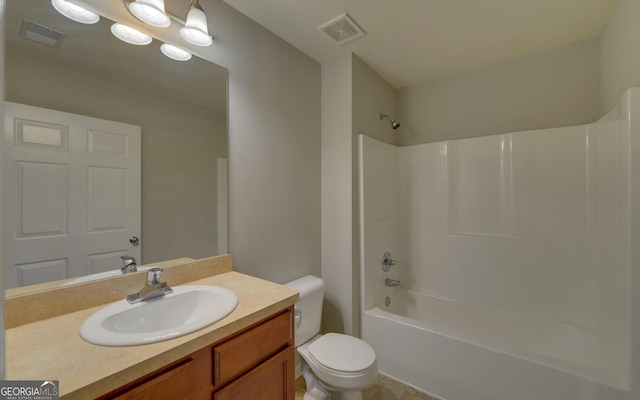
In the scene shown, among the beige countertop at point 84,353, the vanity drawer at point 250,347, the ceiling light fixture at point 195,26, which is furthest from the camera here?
the ceiling light fixture at point 195,26

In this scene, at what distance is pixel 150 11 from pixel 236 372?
1534mm

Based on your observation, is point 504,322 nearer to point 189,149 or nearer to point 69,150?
point 189,149

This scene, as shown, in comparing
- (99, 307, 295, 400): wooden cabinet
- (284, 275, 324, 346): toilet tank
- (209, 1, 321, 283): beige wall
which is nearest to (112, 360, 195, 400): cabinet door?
(99, 307, 295, 400): wooden cabinet

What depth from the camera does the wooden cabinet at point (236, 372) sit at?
0.70 meters

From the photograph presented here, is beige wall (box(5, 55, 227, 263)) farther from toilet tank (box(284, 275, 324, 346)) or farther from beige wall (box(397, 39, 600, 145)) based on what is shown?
beige wall (box(397, 39, 600, 145))

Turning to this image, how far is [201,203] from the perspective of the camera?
1412mm

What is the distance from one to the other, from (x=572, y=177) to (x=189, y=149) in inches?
99.2

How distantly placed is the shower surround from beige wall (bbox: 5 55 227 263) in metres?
1.16

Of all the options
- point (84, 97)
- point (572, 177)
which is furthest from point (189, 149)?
point (572, 177)

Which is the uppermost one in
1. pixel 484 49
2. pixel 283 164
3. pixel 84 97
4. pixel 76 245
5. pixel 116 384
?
pixel 484 49

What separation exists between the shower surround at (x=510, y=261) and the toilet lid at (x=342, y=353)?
453 mm

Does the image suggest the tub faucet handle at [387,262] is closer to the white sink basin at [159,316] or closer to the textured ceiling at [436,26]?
the white sink basin at [159,316]

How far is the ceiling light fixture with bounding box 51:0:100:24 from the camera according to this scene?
0.99 m

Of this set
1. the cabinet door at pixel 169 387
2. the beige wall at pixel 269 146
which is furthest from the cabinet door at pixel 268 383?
the beige wall at pixel 269 146
